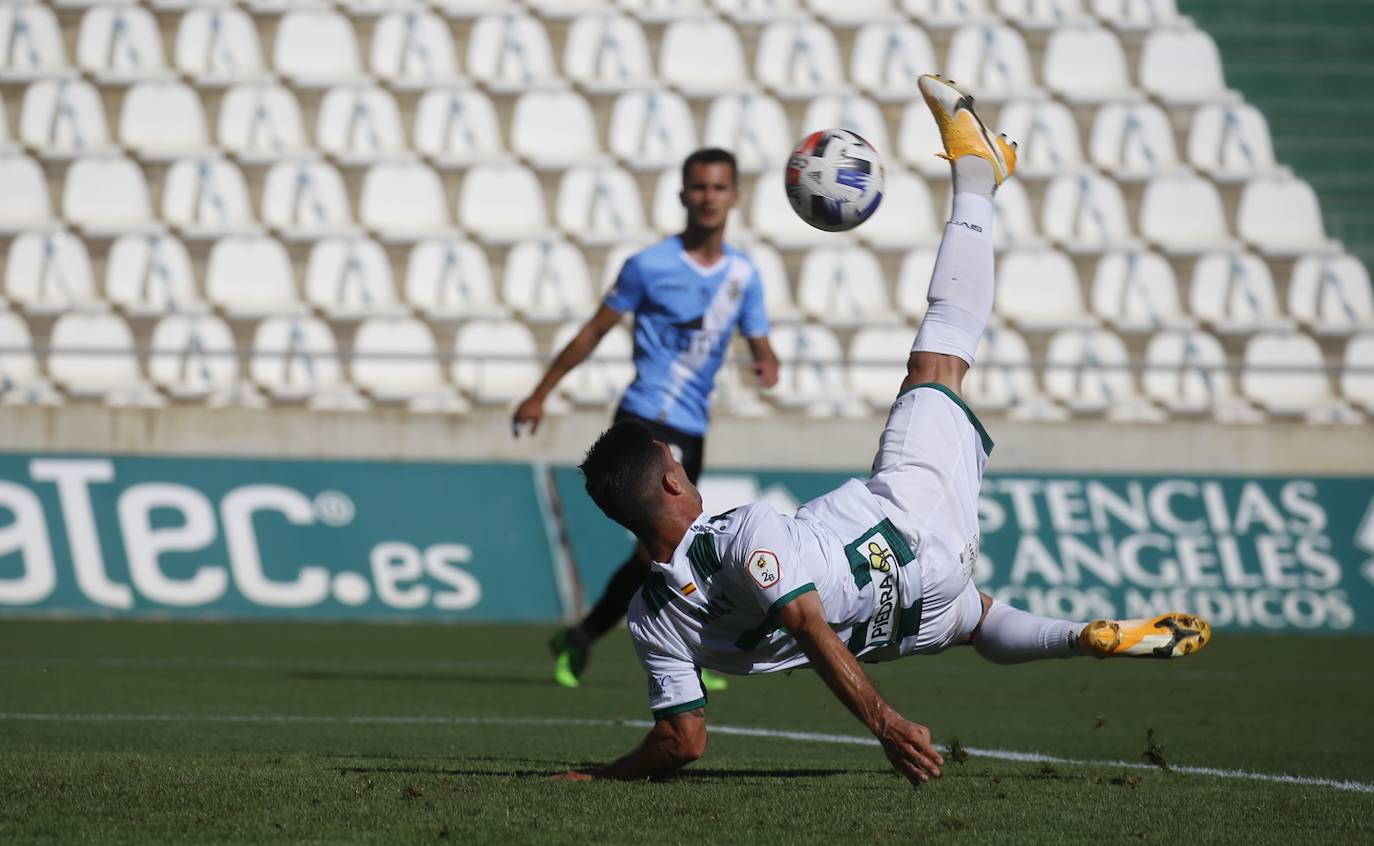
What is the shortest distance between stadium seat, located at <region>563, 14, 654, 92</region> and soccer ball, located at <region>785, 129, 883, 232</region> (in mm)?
12670

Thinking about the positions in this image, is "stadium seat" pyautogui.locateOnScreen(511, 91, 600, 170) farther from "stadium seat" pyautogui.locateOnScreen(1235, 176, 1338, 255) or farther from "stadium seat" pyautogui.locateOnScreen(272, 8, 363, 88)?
"stadium seat" pyautogui.locateOnScreen(1235, 176, 1338, 255)

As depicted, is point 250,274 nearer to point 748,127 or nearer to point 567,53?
point 567,53

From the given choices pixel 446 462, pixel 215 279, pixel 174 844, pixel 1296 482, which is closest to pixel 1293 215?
pixel 1296 482

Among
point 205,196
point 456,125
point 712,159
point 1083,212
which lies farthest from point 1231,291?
point 712,159

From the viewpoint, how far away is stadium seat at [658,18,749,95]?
18750mm

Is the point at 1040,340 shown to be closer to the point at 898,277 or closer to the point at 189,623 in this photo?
the point at 898,277

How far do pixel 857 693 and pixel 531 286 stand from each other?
1315cm

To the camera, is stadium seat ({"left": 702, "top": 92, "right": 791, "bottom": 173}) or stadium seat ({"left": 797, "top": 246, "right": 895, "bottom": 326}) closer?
stadium seat ({"left": 797, "top": 246, "right": 895, "bottom": 326})

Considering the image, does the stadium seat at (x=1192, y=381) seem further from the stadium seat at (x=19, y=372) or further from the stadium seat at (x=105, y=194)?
the stadium seat at (x=19, y=372)

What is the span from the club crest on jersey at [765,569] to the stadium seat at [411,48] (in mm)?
14833

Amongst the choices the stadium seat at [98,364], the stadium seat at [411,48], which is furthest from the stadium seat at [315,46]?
the stadium seat at [98,364]

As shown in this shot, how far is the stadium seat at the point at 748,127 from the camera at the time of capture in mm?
17969

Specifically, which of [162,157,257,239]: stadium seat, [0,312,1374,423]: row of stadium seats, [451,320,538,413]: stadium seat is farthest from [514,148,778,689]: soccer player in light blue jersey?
[162,157,257,239]: stadium seat

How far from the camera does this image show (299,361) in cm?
1622
